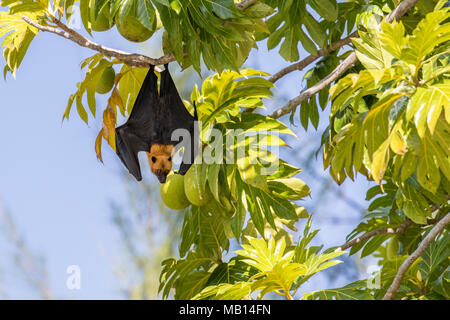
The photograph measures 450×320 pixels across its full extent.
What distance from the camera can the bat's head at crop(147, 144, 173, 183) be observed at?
2.95 m

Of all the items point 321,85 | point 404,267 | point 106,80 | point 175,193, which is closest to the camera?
point 404,267

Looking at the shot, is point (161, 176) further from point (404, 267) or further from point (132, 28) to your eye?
point (404, 267)

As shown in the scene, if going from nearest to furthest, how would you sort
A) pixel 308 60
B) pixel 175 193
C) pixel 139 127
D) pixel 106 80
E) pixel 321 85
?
pixel 321 85
pixel 106 80
pixel 175 193
pixel 308 60
pixel 139 127

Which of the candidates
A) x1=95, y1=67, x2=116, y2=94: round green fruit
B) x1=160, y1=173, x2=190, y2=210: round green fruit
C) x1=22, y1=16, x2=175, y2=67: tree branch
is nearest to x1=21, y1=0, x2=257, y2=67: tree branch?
x1=22, y1=16, x2=175, y2=67: tree branch

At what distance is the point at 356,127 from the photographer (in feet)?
7.25

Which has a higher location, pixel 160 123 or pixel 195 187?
pixel 160 123

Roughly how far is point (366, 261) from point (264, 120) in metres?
6.79

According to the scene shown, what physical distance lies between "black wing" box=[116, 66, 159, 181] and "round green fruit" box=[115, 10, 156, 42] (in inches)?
12.8

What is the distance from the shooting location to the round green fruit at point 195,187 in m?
2.59

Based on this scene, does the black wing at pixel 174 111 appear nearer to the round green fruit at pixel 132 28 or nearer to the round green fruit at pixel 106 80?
the round green fruit at pixel 106 80

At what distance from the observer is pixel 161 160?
9.78ft

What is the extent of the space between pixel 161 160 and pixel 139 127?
0.75ft

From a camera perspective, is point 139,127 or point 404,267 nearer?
point 404,267

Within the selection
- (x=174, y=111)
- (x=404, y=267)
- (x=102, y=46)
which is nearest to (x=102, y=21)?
(x=102, y=46)
